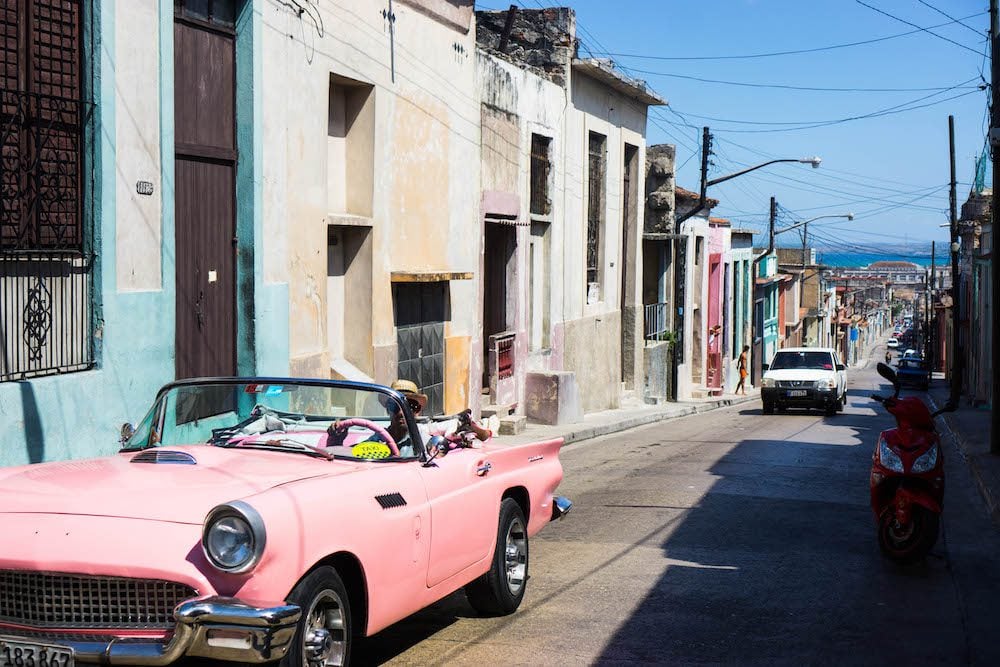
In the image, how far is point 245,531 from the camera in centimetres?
466

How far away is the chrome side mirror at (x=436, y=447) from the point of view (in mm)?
6422

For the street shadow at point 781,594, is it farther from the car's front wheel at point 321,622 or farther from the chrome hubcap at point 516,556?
the car's front wheel at point 321,622

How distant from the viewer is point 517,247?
23.2 metres

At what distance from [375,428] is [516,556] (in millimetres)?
1518

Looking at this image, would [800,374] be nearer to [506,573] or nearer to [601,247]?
[601,247]

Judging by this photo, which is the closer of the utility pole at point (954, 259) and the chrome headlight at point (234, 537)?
the chrome headlight at point (234, 537)

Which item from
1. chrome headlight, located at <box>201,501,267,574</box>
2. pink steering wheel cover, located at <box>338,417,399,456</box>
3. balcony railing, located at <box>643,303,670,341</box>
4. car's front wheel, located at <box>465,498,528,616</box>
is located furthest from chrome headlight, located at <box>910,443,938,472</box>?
balcony railing, located at <box>643,303,670,341</box>

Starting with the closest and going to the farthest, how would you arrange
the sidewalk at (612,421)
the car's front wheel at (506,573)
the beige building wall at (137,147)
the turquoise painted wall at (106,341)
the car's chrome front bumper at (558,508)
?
the car's front wheel at (506,573)
the car's chrome front bumper at (558,508)
the turquoise painted wall at (106,341)
the beige building wall at (137,147)
the sidewalk at (612,421)

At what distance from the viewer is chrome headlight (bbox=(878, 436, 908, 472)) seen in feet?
30.2

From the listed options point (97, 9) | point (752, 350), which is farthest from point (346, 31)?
point (752, 350)

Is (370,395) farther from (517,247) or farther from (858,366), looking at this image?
(858,366)

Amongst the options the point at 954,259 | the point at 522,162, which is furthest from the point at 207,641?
the point at 954,259

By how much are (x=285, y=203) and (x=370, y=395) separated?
793cm

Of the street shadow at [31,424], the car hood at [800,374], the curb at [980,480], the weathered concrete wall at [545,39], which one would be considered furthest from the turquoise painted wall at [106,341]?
the car hood at [800,374]
